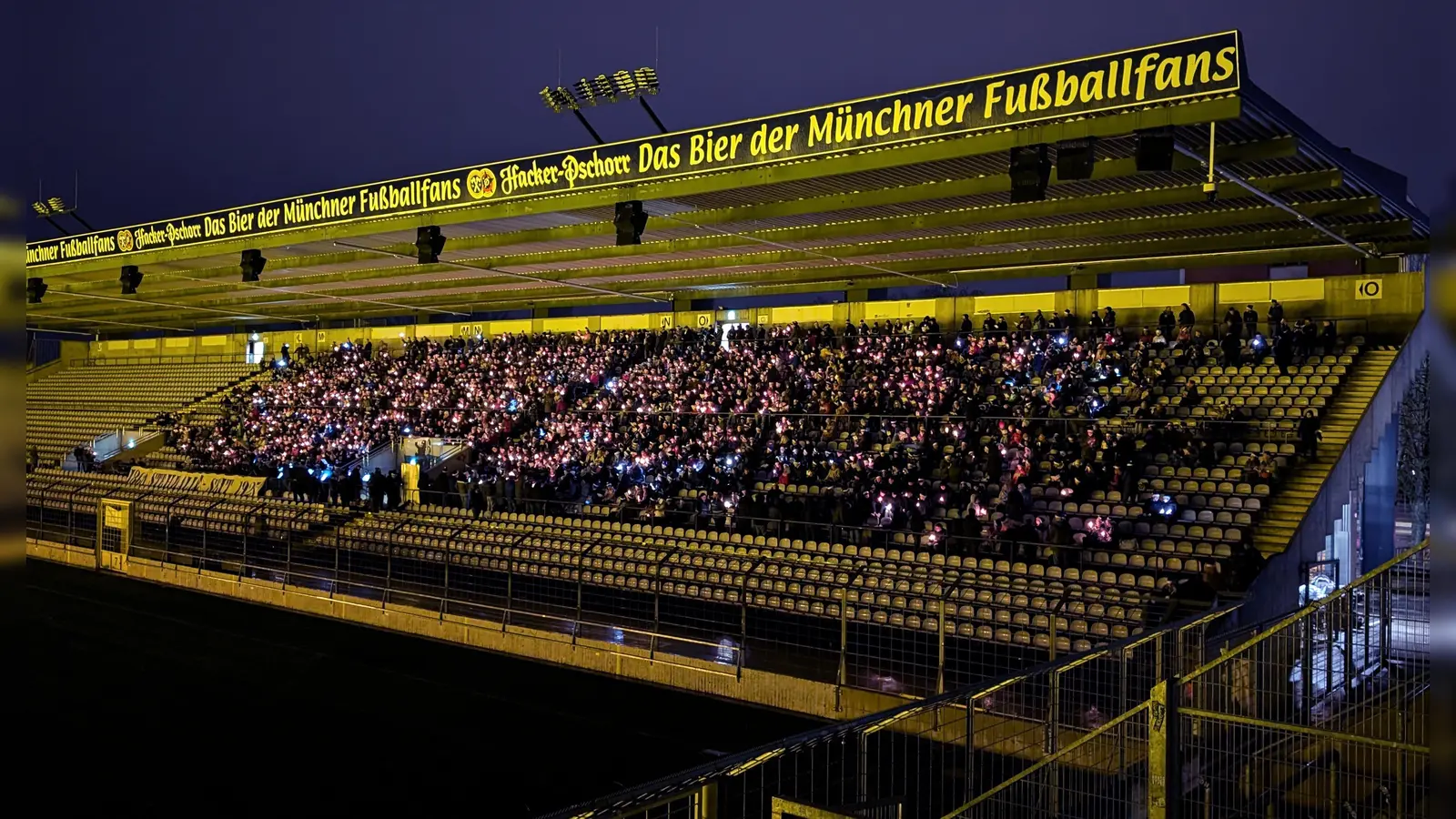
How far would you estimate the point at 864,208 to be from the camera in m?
15.8

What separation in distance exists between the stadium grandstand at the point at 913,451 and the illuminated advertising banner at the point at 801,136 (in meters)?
0.05

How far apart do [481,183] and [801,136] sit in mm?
5802

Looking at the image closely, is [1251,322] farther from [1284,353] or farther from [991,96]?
[991,96]

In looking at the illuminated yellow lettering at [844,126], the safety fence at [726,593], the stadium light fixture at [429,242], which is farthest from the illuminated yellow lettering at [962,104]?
the stadium light fixture at [429,242]

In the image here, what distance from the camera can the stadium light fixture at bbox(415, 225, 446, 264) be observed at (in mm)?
17453

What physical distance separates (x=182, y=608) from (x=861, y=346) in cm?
1374

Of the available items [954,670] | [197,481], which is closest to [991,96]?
[954,670]

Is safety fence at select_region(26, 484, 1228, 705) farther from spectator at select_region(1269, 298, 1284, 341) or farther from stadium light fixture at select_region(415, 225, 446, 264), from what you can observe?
spectator at select_region(1269, 298, 1284, 341)

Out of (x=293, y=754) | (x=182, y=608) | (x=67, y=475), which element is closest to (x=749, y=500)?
(x=293, y=754)

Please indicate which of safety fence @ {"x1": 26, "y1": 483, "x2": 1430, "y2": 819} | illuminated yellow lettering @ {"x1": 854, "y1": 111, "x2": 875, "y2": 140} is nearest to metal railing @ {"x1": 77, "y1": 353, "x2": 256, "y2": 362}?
safety fence @ {"x1": 26, "y1": 483, "x2": 1430, "y2": 819}

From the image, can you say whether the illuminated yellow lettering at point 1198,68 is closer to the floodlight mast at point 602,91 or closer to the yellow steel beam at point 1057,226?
the yellow steel beam at point 1057,226

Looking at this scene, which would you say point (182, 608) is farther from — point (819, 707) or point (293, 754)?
point (819, 707)

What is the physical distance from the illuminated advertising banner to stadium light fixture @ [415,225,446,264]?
18.0 inches

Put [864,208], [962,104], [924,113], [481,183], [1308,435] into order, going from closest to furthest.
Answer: [962,104] < [924,113] < [1308,435] < [864,208] < [481,183]
